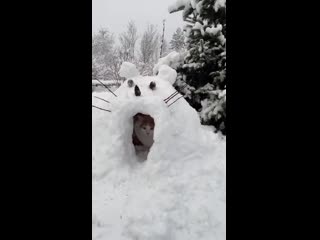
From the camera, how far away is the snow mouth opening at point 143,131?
6.16 metres

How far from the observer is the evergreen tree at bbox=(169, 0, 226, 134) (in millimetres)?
7191

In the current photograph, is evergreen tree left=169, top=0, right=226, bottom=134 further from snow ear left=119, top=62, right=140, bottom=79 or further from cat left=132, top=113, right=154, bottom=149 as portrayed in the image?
cat left=132, top=113, right=154, bottom=149

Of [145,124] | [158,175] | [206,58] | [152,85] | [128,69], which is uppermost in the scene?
[206,58]

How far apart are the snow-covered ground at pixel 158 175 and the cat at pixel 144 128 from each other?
28 cm

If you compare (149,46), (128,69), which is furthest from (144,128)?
(149,46)

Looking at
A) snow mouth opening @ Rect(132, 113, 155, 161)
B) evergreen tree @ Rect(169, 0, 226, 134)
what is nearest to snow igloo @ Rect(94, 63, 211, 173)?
snow mouth opening @ Rect(132, 113, 155, 161)

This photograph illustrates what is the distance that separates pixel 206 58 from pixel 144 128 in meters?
2.71

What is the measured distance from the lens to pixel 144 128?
6172 millimetres

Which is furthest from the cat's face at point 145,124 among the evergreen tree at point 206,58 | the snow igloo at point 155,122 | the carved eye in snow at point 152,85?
the evergreen tree at point 206,58

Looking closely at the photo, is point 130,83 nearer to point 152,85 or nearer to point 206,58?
point 152,85
